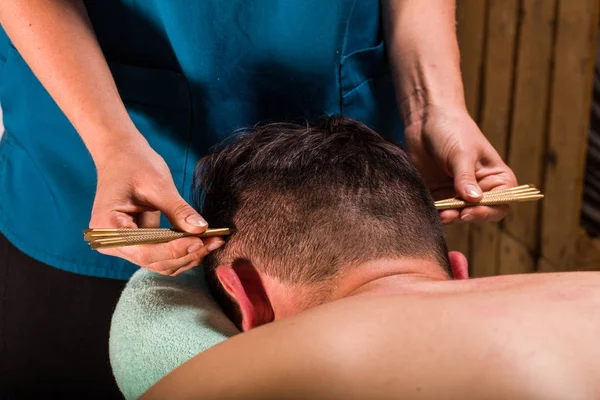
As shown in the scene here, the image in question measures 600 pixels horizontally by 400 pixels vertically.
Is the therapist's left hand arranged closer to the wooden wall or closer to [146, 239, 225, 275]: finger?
[146, 239, 225, 275]: finger

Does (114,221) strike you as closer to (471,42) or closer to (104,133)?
(104,133)

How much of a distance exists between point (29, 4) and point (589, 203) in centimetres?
164

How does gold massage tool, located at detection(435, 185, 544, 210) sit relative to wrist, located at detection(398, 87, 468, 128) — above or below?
below

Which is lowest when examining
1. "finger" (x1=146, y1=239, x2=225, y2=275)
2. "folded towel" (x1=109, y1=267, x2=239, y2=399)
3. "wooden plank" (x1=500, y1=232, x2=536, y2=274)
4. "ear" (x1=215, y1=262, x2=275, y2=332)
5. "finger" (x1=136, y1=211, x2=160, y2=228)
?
"wooden plank" (x1=500, y1=232, x2=536, y2=274)

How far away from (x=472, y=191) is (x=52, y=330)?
0.75m

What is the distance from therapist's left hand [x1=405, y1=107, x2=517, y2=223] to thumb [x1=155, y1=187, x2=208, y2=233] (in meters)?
0.39

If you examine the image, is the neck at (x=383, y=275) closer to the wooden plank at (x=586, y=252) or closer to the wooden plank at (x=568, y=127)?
the wooden plank at (x=568, y=127)

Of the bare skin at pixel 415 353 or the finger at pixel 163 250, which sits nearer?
the bare skin at pixel 415 353

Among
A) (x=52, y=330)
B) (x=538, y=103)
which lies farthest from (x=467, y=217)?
(x=538, y=103)

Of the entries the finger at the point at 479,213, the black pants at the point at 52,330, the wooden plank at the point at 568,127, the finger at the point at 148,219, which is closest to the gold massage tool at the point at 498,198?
the finger at the point at 479,213

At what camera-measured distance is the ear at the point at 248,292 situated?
844 mm

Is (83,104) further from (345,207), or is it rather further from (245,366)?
(245,366)

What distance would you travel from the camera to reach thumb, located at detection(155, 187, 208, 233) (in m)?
0.82

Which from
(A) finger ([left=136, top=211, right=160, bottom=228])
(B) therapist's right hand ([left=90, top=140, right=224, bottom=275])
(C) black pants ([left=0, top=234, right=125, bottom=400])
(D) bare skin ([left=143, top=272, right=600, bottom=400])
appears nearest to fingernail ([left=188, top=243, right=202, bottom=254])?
(B) therapist's right hand ([left=90, top=140, right=224, bottom=275])
